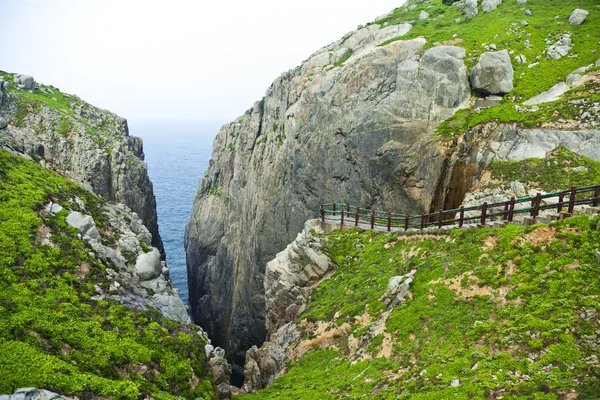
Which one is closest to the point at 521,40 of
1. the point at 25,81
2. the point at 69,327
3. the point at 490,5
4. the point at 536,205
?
the point at 490,5

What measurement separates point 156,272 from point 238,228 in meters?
30.8

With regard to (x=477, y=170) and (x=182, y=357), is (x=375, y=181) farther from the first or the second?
(x=182, y=357)

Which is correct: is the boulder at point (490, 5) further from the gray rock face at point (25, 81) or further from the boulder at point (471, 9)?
the gray rock face at point (25, 81)

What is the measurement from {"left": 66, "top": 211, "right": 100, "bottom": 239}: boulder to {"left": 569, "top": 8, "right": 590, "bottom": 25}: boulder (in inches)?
1690

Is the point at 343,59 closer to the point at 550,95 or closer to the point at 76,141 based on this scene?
the point at 550,95

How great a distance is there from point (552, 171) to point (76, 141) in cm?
5077

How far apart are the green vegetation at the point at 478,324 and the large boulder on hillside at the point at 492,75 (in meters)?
18.3

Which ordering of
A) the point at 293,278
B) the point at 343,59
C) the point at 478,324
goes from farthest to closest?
the point at 343,59, the point at 293,278, the point at 478,324

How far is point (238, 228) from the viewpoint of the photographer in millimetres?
50438

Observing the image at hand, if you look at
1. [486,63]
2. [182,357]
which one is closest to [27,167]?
[182,357]

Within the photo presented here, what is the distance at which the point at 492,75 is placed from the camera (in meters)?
31.1

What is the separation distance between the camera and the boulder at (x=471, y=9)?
3916 centimetres

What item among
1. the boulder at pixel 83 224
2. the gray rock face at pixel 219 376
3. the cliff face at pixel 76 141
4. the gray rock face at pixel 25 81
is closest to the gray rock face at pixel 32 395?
the gray rock face at pixel 219 376

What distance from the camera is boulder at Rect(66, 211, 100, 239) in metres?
17.9
